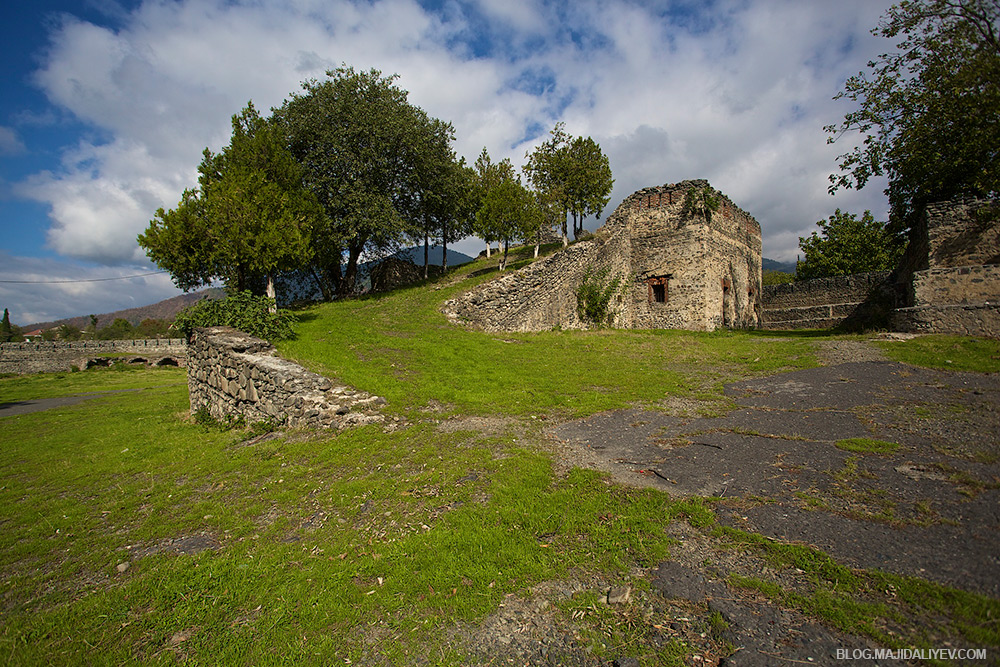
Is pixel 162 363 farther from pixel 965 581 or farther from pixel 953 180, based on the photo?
pixel 953 180

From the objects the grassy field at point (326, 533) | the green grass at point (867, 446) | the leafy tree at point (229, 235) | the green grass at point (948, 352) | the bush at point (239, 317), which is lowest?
the grassy field at point (326, 533)

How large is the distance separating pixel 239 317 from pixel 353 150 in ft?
44.1

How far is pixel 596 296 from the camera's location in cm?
2038

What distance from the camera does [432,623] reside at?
297 centimetres

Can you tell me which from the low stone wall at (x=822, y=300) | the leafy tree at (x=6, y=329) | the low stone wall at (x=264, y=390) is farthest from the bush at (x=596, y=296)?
the leafy tree at (x=6, y=329)

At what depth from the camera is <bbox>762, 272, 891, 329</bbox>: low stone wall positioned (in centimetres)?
2341

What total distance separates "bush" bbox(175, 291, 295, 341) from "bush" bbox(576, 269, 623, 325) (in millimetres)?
13313

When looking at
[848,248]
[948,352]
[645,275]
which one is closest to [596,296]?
[645,275]

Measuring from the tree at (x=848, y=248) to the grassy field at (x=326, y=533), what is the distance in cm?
4244

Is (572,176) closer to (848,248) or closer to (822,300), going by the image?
(822,300)

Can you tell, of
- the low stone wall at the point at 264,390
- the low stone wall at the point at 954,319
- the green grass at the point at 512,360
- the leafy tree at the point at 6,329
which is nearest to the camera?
the low stone wall at the point at 264,390

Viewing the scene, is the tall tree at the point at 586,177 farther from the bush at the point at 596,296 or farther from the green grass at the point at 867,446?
the green grass at the point at 867,446

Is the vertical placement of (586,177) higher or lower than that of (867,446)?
higher

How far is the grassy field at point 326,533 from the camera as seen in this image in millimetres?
2979
